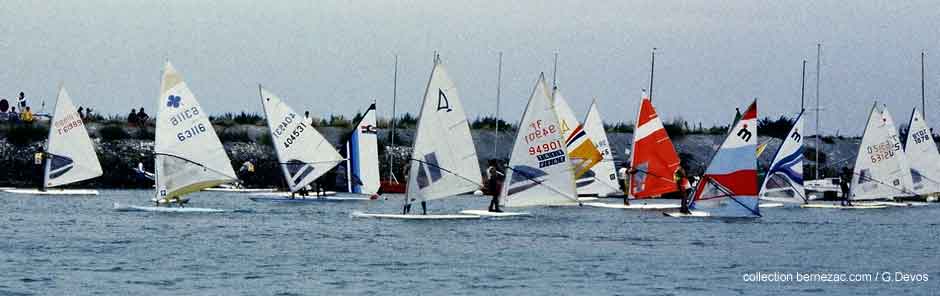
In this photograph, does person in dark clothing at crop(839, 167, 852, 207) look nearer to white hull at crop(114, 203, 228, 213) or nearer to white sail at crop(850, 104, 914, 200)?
white sail at crop(850, 104, 914, 200)

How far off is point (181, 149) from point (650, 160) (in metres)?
16.8

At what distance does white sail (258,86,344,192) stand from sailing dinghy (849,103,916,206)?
60.6 ft

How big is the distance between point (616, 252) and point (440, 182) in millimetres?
8595

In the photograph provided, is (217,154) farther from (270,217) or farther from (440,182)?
(440,182)

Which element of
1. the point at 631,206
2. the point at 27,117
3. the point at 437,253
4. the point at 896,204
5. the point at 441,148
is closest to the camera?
the point at 437,253

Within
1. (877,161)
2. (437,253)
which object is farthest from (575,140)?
(437,253)

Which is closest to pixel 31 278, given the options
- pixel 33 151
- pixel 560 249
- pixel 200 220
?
pixel 560 249

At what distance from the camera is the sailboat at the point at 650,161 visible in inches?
2308

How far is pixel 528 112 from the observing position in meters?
48.9

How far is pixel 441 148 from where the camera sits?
149ft

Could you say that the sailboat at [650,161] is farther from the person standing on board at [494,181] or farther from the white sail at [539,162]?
the person standing on board at [494,181]

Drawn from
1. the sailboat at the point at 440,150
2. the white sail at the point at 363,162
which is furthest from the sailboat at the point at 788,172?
the sailboat at the point at 440,150

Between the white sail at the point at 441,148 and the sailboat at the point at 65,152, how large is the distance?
20013mm

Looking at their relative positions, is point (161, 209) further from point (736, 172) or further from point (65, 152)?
point (736, 172)
